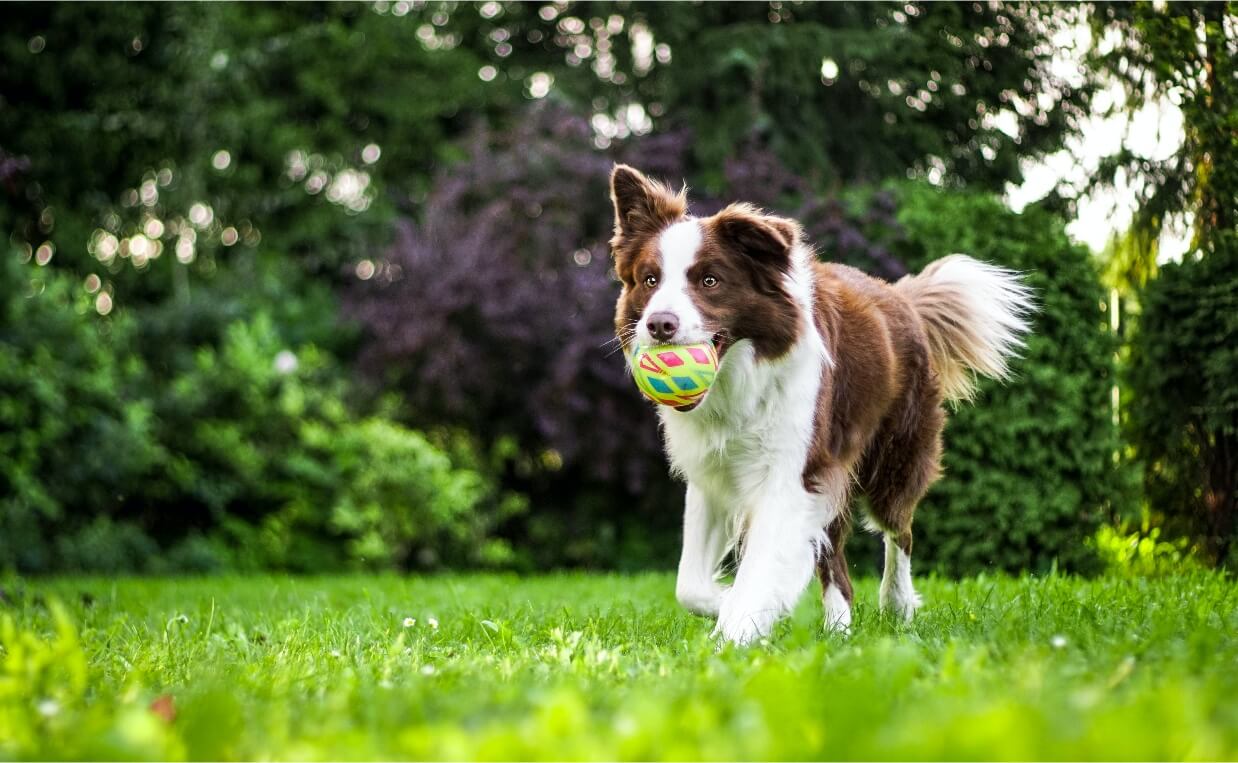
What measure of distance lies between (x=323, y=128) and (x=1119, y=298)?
33.7 feet

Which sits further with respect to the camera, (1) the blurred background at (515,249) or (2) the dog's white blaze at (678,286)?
(1) the blurred background at (515,249)

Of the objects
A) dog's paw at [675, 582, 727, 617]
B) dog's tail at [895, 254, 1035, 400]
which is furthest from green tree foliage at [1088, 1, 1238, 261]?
dog's paw at [675, 582, 727, 617]

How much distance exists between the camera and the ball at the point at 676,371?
3.98 metres

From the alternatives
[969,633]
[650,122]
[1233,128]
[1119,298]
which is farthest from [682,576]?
[650,122]

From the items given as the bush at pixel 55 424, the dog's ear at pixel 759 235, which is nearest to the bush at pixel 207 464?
the bush at pixel 55 424

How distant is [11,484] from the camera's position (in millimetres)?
10078

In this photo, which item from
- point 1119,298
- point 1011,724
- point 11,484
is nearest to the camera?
point 1011,724

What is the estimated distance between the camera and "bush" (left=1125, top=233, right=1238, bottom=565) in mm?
6191

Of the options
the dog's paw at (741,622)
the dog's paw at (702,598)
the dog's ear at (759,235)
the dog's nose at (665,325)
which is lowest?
the dog's paw at (702,598)

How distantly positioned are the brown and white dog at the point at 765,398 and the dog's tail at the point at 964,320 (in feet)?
1.38

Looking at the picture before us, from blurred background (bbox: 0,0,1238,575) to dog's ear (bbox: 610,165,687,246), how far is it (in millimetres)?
3069

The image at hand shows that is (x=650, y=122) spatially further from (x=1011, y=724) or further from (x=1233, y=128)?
(x=1011, y=724)

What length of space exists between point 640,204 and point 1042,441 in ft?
13.3

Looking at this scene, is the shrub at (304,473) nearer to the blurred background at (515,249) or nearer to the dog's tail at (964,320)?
the blurred background at (515,249)
